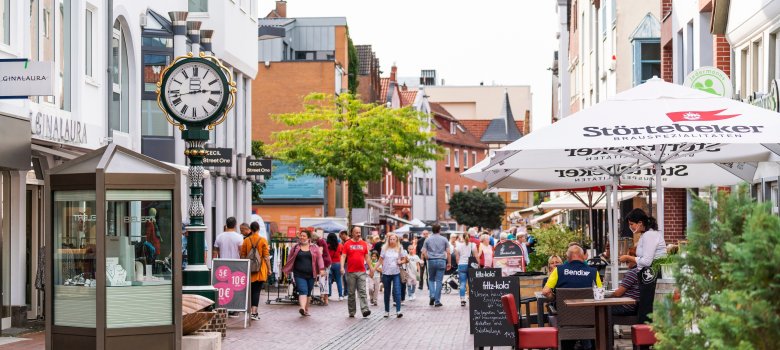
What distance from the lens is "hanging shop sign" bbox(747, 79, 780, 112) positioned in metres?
19.0

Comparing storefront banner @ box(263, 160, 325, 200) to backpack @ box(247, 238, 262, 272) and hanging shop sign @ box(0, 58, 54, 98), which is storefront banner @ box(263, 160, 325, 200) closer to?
backpack @ box(247, 238, 262, 272)

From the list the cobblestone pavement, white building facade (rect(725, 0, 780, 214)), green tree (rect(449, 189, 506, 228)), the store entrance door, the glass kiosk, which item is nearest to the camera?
the glass kiosk

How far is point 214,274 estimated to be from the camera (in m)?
22.0

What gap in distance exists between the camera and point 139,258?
43.0 feet

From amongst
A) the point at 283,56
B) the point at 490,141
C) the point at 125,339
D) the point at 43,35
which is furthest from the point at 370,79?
the point at 125,339

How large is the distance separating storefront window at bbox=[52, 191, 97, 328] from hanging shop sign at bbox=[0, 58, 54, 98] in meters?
2.99

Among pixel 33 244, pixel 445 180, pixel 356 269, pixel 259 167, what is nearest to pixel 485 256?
pixel 356 269

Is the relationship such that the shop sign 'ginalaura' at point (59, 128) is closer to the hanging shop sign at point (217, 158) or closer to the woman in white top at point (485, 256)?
the hanging shop sign at point (217, 158)

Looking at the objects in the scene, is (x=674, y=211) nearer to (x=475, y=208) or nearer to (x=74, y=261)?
(x=74, y=261)

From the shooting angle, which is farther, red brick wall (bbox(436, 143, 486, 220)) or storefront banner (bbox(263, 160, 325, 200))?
red brick wall (bbox(436, 143, 486, 220))

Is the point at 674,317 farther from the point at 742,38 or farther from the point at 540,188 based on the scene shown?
the point at 742,38

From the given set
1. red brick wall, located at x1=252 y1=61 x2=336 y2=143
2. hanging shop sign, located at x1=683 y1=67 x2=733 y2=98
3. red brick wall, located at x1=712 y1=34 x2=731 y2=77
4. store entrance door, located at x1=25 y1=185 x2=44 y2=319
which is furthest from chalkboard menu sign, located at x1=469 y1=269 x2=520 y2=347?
red brick wall, located at x1=252 y1=61 x2=336 y2=143

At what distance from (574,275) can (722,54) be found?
12362mm

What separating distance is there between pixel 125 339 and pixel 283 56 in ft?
182
